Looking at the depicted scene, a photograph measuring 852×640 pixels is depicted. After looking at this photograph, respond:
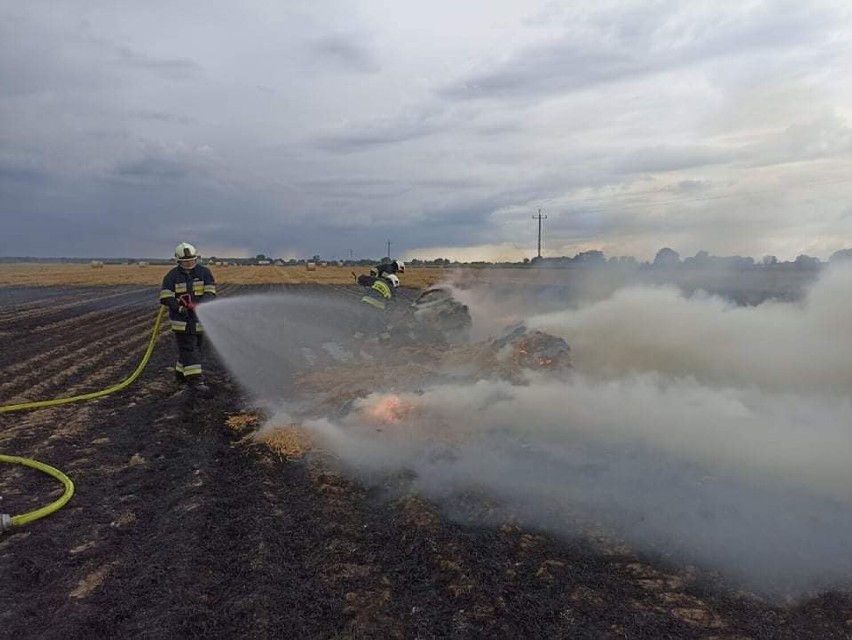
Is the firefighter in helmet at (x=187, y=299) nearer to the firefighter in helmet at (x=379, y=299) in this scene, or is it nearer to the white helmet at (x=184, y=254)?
the white helmet at (x=184, y=254)

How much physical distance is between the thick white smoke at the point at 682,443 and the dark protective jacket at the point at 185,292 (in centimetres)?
216

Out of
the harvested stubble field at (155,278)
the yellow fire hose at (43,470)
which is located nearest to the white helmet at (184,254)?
the yellow fire hose at (43,470)

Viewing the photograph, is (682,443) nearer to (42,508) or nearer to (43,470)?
(42,508)

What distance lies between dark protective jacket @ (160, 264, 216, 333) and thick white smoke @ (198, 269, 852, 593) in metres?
2.16

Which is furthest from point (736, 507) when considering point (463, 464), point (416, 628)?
point (416, 628)

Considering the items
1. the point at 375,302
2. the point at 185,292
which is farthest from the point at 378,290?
the point at 185,292

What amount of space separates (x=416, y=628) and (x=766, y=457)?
4520 millimetres

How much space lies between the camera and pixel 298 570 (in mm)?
4211

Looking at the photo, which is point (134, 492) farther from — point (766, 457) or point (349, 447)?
point (766, 457)

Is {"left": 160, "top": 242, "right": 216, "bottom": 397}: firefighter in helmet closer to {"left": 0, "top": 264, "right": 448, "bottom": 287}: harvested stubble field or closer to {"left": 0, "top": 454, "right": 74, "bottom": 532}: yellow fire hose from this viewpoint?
{"left": 0, "top": 454, "right": 74, "bottom": 532}: yellow fire hose

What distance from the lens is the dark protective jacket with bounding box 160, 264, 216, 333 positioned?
9555 millimetres

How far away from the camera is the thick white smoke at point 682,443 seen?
4.80 m

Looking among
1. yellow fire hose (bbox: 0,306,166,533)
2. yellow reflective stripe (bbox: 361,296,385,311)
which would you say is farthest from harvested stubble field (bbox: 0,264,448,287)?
yellow fire hose (bbox: 0,306,166,533)

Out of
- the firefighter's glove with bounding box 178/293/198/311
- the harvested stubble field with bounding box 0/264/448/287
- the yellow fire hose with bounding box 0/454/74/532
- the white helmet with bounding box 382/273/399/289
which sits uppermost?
the white helmet with bounding box 382/273/399/289
